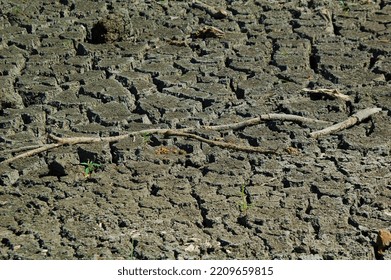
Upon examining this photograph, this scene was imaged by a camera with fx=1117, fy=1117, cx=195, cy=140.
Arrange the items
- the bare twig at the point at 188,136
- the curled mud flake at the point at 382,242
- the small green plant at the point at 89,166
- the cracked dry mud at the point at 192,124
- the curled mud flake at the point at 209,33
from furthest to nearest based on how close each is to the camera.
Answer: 1. the curled mud flake at the point at 209,33
2. the bare twig at the point at 188,136
3. the small green plant at the point at 89,166
4. the cracked dry mud at the point at 192,124
5. the curled mud flake at the point at 382,242

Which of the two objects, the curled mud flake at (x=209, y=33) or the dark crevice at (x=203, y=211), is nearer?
the dark crevice at (x=203, y=211)

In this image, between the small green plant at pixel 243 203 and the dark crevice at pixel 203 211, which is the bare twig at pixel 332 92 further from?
the dark crevice at pixel 203 211

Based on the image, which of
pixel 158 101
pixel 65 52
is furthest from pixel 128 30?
pixel 158 101

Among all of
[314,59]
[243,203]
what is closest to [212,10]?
[314,59]

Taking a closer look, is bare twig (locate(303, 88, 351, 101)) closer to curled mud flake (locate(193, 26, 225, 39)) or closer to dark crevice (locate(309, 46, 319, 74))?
dark crevice (locate(309, 46, 319, 74))

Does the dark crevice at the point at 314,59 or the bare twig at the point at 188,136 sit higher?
the dark crevice at the point at 314,59

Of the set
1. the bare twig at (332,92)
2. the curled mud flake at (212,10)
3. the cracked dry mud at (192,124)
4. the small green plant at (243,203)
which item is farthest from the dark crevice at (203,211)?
the curled mud flake at (212,10)

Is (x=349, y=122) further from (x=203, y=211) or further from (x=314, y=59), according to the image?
(x=203, y=211)
